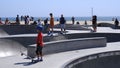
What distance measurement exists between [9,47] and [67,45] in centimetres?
393

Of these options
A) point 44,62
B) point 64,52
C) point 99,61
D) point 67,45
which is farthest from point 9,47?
point 44,62

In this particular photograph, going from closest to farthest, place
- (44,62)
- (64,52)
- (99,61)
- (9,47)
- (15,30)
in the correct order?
1. (44,62)
2. (99,61)
3. (64,52)
4. (9,47)
5. (15,30)

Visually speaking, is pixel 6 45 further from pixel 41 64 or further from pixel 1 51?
pixel 41 64

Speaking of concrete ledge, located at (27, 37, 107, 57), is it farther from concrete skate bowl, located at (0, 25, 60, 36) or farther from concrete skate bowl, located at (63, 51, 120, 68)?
concrete skate bowl, located at (0, 25, 60, 36)

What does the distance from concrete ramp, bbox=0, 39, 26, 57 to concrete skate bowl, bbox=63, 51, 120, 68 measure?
16.8 ft

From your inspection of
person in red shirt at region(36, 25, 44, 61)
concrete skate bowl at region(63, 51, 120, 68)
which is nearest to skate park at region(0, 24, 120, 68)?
concrete skate bowl at region(63, 51, 120, 68)

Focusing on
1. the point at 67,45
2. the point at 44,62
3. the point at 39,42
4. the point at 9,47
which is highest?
the point at 39,42

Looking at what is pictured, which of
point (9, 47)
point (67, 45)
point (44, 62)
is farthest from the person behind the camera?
point (9, 47)

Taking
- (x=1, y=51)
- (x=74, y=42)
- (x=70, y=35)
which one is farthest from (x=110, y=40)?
(x=1, y=51)

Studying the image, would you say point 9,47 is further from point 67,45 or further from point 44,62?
point 44,62

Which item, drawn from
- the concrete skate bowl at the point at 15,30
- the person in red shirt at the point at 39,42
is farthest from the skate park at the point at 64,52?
the concrete skate bowl at the point at 15,30

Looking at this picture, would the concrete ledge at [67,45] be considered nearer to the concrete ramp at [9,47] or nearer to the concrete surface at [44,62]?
the concrete surface at [44,62]

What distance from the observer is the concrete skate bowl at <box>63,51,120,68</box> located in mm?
13176

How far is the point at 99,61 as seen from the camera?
1497 cm
